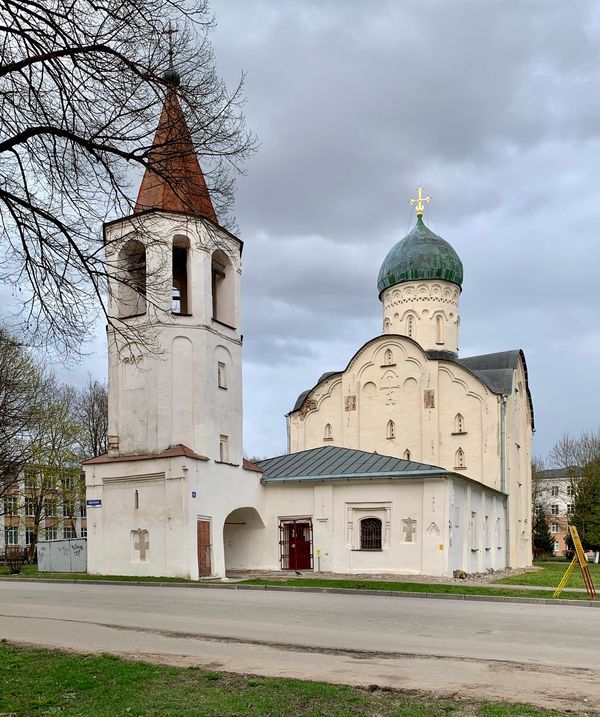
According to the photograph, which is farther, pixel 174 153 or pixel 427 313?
pixel 427 313

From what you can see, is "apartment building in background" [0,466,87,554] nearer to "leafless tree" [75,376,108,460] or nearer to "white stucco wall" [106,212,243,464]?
"leafless tree" [75,376,108,460]

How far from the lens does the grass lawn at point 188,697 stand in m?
6.43

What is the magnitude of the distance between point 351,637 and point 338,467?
17.2 m

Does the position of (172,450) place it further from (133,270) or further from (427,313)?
(427,313)

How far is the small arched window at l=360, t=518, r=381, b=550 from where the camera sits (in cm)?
2667

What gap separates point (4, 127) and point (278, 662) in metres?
6.89

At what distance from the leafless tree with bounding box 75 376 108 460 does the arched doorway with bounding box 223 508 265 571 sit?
1719cm

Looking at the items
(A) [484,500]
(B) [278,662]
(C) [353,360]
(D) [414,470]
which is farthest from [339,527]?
(B) [278,662]

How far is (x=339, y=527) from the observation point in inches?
1074

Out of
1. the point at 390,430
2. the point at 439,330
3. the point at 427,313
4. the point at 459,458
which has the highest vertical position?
the point at 427,313

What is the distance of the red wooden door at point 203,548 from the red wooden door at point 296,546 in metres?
4.08

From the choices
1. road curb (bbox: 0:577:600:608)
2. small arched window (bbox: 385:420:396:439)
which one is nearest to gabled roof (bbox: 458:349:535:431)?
small arched window (bbox: 385:420:396:439)

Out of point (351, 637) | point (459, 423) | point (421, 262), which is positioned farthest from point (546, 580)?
point (421, 262)

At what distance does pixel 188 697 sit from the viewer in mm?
6957
